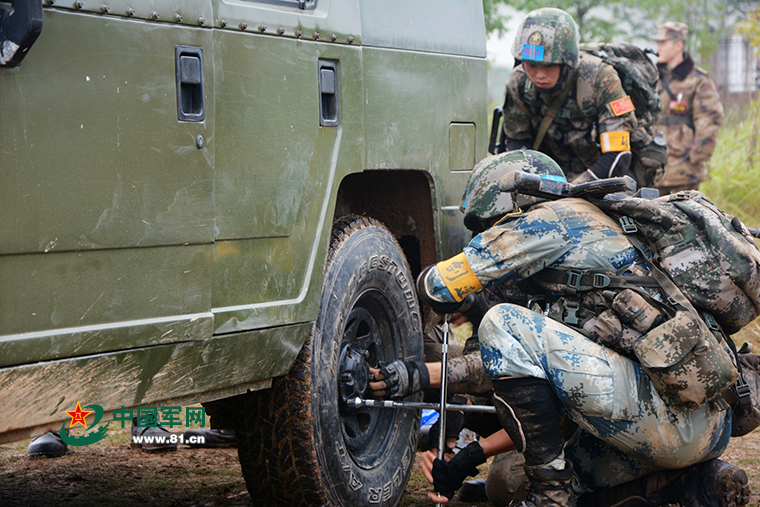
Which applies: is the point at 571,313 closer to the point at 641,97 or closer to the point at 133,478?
the point at 133,478

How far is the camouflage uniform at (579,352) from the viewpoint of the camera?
2949 millimetres

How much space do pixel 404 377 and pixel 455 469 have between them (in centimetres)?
38

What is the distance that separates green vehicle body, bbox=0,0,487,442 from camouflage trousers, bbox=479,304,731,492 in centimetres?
70

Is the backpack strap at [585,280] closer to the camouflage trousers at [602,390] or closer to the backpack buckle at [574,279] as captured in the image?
the backpack buckle at [574,279]

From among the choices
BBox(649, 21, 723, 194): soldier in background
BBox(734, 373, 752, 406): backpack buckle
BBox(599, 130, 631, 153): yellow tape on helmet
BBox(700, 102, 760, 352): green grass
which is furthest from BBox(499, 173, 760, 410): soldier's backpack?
BBox(700, 102, 760, 352): green grass

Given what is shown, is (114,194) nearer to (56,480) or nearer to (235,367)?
(235,367)

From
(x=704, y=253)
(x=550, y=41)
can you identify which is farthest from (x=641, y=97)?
(x=704, y=253)

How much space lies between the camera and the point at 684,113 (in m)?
8.27

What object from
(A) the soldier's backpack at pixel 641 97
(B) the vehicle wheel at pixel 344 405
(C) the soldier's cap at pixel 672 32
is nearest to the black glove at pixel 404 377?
(B) the vehicle wheel at pixel 344 405

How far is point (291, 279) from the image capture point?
271 centimetres

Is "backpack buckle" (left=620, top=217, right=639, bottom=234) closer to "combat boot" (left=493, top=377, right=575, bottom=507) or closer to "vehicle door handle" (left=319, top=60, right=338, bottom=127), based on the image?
"combat boot" (left=493, top=377, right=575, bottom=507)

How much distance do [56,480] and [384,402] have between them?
1489 mm

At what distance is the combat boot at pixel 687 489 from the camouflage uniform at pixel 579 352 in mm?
77

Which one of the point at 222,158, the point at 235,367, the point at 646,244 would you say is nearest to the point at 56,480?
the point at 235,367
